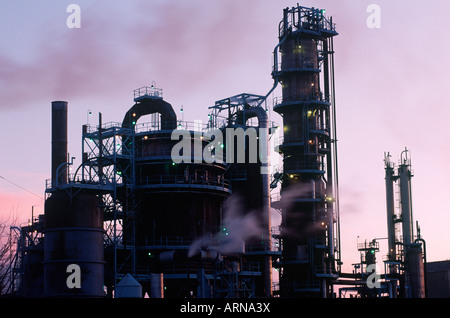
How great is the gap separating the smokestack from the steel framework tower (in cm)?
2199

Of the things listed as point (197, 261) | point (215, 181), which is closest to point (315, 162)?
point (215, 181)

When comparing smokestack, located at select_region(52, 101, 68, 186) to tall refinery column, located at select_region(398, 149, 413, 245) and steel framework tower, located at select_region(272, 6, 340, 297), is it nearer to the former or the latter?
steel framework tower, located at select_region(272, 6, 340, 297)

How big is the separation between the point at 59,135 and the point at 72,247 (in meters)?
14.6

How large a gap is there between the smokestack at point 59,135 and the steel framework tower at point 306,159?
22.0m

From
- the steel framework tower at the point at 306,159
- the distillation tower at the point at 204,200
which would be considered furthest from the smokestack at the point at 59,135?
the steel framework tower at the point at 306,159

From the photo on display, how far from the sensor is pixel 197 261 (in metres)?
59.5

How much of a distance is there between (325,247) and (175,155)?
756 inches

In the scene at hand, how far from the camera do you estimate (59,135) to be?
66000 mm

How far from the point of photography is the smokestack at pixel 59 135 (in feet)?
214

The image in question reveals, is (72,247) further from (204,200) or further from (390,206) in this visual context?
(390,206)

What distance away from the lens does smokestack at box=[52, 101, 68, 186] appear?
6531 centimetres

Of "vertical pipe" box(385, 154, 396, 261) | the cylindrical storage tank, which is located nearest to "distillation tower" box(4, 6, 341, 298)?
the cylindrical storage tank

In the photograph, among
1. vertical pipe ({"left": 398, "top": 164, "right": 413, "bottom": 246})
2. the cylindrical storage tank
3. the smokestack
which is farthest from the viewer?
vertical pipe ({"left": 398, "top": 164, "right": 413, "bottom": 246})

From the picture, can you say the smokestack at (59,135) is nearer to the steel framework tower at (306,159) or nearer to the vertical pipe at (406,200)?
the steel framework tower at (306,159)
